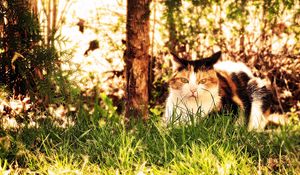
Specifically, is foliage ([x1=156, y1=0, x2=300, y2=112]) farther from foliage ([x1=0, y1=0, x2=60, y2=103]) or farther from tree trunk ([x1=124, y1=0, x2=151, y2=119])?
foliage ([x1=0, y1=0, x2=60, y2=103])

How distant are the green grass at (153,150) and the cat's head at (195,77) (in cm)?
54

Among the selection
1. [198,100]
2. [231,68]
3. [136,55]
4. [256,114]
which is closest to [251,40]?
[231,68]

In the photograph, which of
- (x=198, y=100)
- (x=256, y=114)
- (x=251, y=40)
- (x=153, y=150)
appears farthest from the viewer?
(x=251, y=40)

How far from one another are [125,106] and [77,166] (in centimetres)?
170

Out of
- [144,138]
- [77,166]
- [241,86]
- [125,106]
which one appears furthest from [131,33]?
[77,166]

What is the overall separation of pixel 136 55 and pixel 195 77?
2.53 feet

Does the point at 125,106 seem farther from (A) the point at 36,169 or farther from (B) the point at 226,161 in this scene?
(B) the point at 226,161

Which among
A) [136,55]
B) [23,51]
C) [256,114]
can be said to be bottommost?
[256,114]

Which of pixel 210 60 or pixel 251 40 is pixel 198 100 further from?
pixel 251 40

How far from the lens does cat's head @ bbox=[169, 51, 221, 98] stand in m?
4.21

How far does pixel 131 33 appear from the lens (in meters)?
4.75


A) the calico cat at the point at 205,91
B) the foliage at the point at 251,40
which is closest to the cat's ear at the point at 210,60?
the calico cat at the point at 205,91

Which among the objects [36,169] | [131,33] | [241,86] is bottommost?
[36,169]

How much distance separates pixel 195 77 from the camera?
4227 mm
